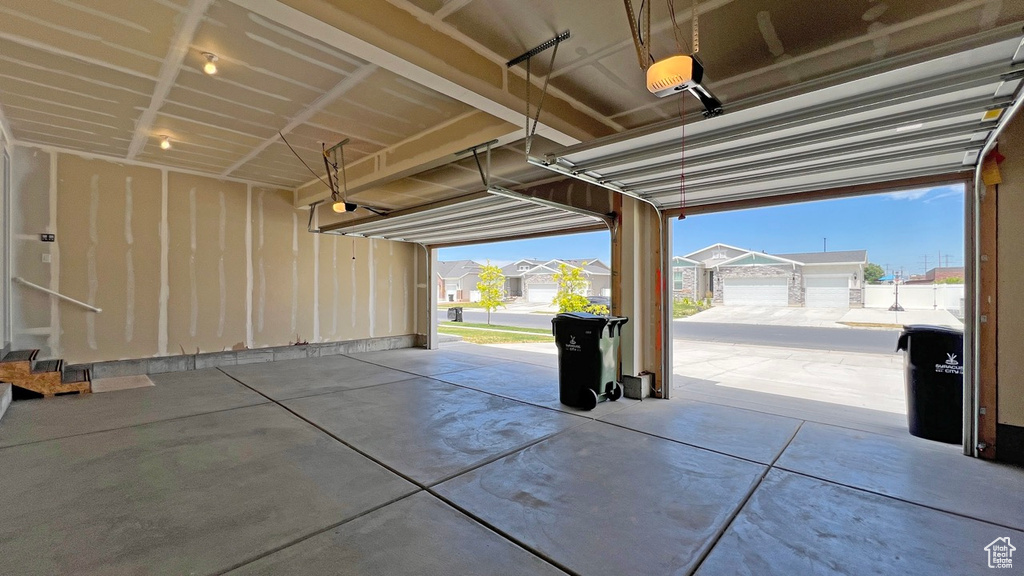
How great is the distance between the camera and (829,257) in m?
17.9

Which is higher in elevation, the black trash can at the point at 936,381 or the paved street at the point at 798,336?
the black trash can at the point at 936,381

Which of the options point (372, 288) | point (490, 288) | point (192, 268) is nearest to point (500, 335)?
point (490, 288)

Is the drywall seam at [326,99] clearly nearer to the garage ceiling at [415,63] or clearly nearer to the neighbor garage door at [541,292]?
the garage ceiling at [415,63]

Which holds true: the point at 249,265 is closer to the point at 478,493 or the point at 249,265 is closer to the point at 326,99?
the point at 326,99

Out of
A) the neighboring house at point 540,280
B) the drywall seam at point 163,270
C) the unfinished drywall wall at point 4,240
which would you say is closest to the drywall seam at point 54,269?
the unfinished drywall wall at point 4,240

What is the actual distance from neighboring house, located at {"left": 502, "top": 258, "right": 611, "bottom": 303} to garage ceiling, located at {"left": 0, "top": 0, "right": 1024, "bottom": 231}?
2654 cm

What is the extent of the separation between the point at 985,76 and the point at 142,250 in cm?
964

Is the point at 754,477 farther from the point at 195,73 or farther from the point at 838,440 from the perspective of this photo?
the point at 195,73

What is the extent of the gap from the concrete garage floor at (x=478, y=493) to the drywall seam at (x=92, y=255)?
155 cm

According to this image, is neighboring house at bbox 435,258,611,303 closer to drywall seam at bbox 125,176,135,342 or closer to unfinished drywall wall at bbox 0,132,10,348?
drywall seam at bbox 125,176,135,342

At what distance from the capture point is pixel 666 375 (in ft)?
17.7

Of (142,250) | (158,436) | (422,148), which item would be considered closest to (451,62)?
(422,148)

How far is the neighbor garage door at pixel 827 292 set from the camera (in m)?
17.3

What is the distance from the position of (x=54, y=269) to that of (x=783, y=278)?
22.6m
